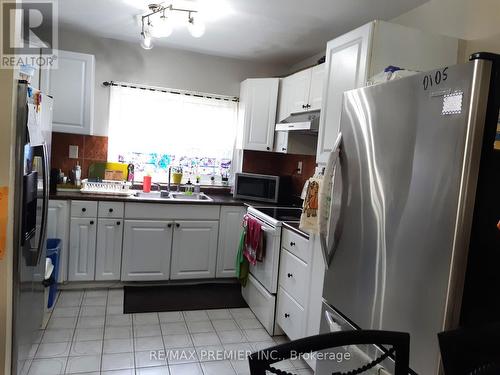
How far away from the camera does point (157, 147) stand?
3.94m

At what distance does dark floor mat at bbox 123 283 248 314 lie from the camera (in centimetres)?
315

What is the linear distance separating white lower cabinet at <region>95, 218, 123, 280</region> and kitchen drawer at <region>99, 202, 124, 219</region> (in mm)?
41

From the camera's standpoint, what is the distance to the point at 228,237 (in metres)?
3.64

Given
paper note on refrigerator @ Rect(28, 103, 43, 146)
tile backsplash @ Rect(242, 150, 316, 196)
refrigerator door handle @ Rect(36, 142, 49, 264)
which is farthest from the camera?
tile backsplash @ Rect(242, 150, 316, 196)

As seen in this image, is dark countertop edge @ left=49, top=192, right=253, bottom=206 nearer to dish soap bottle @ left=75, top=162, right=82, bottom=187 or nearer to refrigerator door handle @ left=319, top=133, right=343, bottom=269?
dish soap bottle @ left=75, top=162, right=82, bottom=187

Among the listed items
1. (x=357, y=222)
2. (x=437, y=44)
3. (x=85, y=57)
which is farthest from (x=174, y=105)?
(x=357, y=222)

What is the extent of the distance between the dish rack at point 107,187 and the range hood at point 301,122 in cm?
157

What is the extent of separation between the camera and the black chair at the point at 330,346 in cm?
85

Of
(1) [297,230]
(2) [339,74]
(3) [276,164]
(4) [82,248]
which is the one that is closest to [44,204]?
(4) [82,248]

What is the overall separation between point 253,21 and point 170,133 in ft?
5.18

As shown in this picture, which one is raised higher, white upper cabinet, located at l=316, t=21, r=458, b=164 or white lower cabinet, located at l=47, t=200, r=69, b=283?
white upper cabinet, located at l=316, t=21, r=458, b=164

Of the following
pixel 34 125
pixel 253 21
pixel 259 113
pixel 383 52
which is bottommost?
pixel 34 125

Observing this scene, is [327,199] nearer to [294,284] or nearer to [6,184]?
[294,284]

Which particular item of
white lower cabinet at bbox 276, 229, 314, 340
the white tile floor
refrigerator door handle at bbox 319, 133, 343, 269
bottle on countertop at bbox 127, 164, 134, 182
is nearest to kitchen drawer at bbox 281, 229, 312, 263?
white lower cabinet at bbox 276, 229, 314, 340
